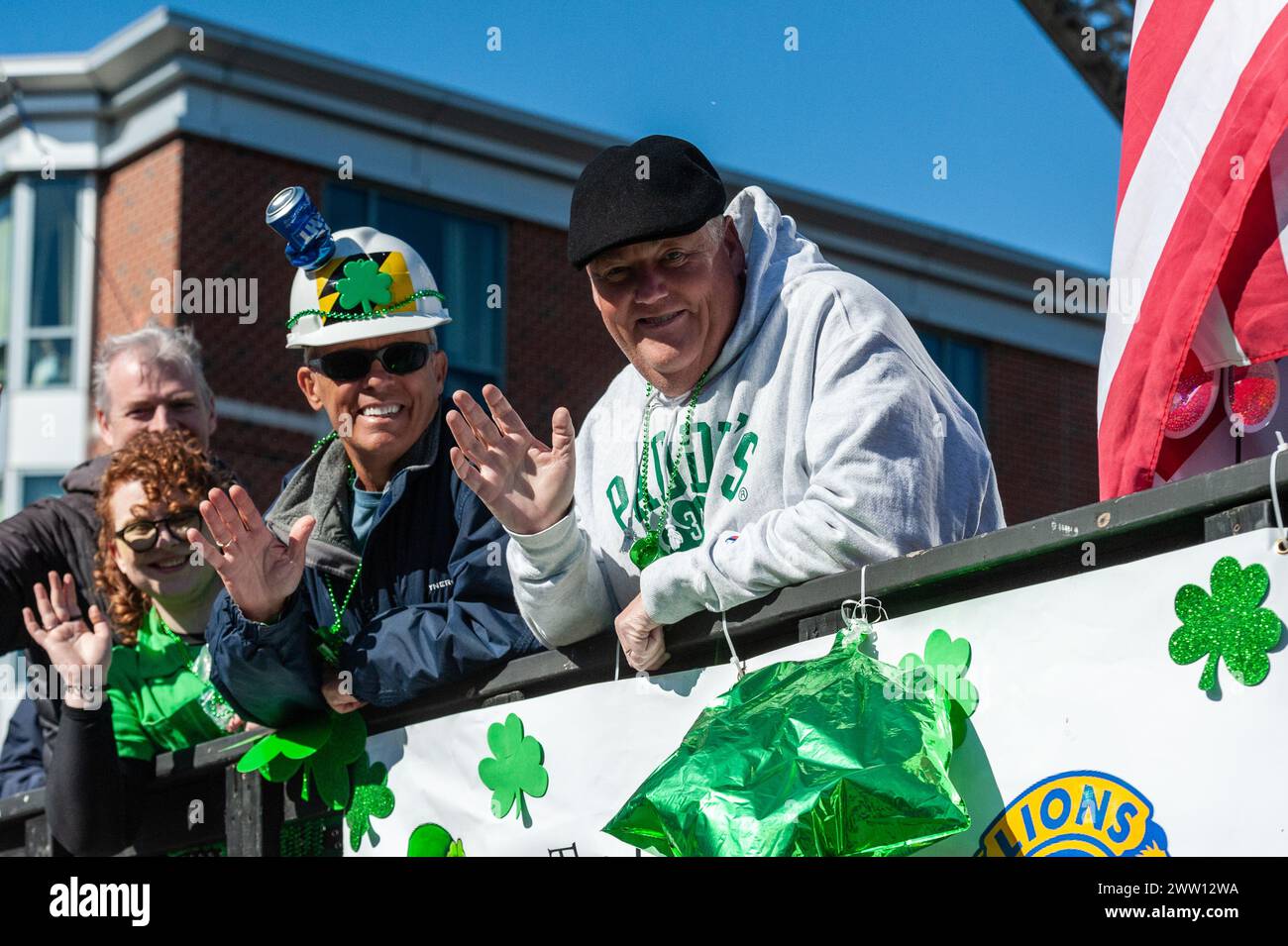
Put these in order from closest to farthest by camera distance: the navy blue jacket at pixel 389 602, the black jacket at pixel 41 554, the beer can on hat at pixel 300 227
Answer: the navy blue jacket at pixel 389 602, the beer can on hat at pixel 300 227, the black jacket at pixel 41 554

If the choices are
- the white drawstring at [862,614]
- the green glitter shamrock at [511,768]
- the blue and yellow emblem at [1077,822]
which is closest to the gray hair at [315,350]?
the green glitter shamrock at [511,768]

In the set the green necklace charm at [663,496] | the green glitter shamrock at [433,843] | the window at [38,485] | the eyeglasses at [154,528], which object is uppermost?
the window at [38,485]

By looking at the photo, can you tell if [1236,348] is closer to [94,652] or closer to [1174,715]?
[1174,715]

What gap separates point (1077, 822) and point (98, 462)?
12.2 feet

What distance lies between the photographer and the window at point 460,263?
56.0 ft

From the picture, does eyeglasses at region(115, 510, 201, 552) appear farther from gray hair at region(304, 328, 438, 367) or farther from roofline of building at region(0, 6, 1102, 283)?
roofline of building at region(0, 6, 1102, 283)

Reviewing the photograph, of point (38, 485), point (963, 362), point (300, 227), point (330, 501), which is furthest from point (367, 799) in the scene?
point (963, 362)

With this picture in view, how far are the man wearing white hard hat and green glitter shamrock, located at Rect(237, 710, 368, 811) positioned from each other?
1.8 inches

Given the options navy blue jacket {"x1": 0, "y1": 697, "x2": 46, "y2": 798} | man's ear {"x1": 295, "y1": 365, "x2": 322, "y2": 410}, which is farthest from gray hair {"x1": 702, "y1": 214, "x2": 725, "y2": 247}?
navy blue jacket {"x1": 0, "y1": 697, "x2": 46, "y2": 798}

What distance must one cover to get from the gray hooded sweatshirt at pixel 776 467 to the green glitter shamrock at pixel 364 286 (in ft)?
2.49

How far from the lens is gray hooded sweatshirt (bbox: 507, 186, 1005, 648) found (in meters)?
3.07

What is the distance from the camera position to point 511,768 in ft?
11.9
